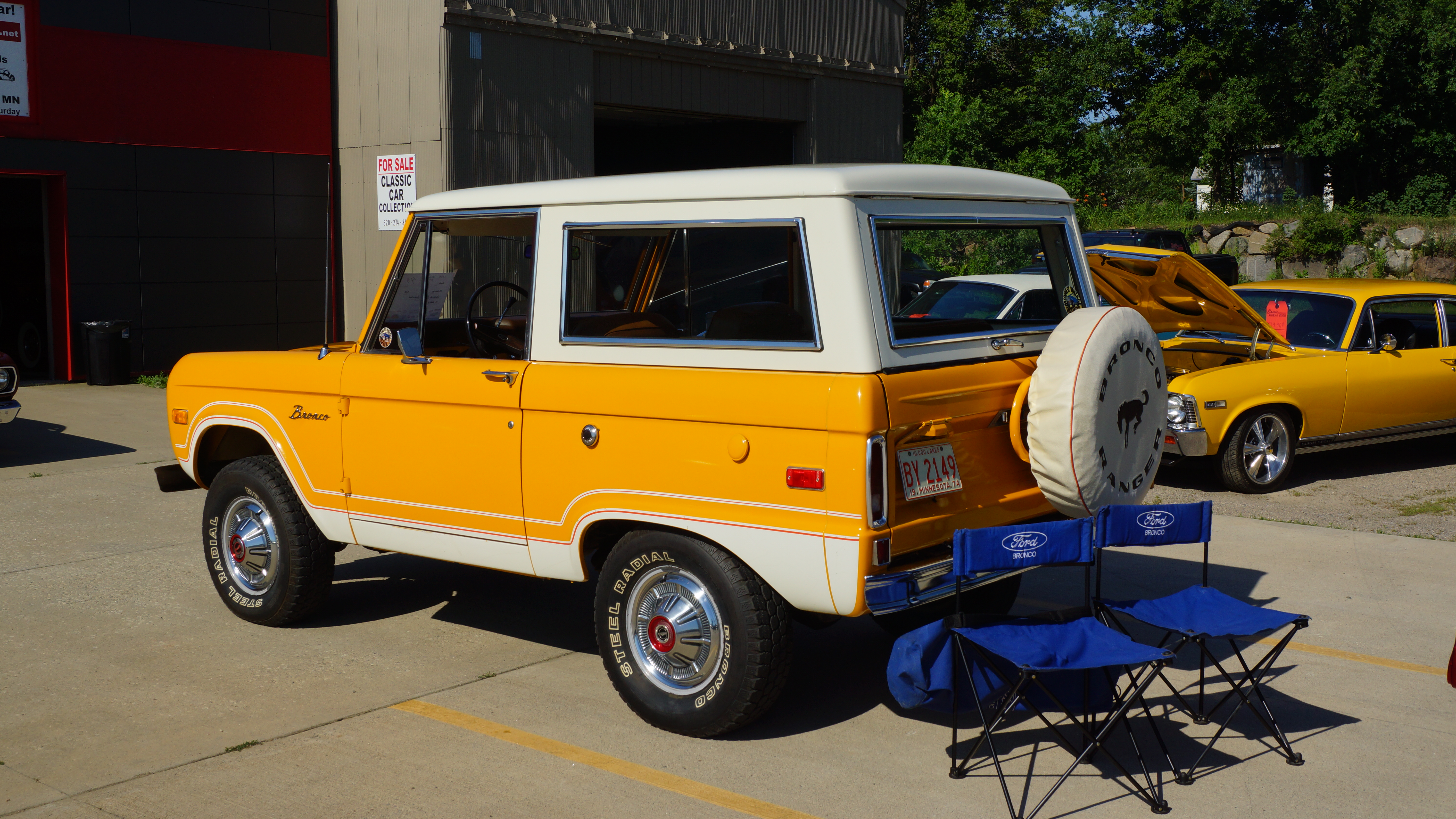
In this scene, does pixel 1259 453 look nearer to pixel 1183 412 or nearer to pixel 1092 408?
pixel 1183 412

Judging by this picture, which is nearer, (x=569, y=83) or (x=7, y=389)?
(x=7, y=389)

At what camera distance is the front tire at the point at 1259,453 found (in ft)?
31.9

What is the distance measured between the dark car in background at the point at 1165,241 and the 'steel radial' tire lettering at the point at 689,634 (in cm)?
2083

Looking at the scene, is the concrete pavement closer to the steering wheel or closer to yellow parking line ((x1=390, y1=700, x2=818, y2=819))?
yellow parking line ((x1=390, y1=700, x2=818, y2=819))

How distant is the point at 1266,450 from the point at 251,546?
758 cm

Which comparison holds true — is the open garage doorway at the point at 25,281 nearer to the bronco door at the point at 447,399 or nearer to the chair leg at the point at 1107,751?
the bronco door at the point at 447,399

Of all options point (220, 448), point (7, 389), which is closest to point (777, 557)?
point (220, 448)

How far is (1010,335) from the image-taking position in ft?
17.2

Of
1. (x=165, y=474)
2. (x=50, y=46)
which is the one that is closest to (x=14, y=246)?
(x=50, y=46)

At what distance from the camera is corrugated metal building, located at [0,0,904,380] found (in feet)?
53.5

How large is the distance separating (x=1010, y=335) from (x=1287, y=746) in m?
1.88

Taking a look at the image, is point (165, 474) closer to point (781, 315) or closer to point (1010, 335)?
point (781, 315)

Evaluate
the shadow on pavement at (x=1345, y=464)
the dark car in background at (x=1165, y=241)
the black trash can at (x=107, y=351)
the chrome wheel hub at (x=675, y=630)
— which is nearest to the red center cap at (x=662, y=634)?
the chrome wheel hub at (x=675, y=630)

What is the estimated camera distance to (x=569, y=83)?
17797 millimetres
